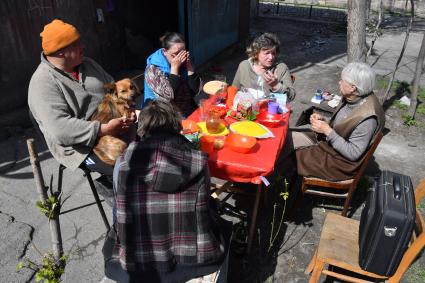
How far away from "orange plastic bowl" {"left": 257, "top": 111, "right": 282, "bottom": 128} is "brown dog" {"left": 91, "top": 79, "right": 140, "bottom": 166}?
1250 millimetres

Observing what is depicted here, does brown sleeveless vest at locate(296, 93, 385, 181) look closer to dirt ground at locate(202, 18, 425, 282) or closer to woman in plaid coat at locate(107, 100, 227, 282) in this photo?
dirt ground at locate(202, 18, 425, 282)

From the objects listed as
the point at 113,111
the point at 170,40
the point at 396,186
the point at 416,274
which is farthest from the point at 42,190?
the point at 416,274

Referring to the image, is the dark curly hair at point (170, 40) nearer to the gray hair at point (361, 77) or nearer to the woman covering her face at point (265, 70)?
the woman covering her face at point (265, 70)

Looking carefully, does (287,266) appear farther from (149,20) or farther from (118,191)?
(149,20)

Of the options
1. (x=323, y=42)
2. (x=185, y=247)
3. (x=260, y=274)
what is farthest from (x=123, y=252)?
(x=323, y=42)

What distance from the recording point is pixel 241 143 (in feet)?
8.39

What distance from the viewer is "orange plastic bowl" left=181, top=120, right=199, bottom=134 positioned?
2.83 m

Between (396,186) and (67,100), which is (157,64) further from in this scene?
(396,186)

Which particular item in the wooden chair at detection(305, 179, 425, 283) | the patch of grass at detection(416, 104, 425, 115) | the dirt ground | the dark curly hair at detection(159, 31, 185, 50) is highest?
the dark curly hair at detection(159, 31, 185, 50)

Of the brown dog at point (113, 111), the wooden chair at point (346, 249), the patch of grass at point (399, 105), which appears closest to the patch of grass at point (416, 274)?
the wooden chair at point (346, 249)

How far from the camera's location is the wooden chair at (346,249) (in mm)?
2145

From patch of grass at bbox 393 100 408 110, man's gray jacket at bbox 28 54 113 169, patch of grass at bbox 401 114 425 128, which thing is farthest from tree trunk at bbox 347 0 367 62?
man's gray jacket at bbox 28 54 113 169

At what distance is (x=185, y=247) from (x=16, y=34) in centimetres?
498

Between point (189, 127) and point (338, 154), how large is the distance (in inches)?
58.6
